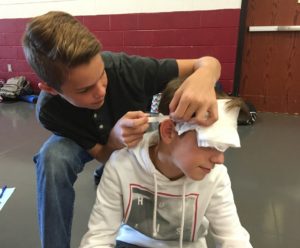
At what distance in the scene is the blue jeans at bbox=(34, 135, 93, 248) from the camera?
951mm

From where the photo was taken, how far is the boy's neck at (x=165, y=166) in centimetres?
87

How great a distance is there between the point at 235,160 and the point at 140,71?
41.8 inches

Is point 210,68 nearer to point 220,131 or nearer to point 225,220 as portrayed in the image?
point 220,131

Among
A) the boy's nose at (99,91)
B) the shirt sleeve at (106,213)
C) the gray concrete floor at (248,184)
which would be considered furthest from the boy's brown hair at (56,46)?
the gray concrete floor at (248,184)

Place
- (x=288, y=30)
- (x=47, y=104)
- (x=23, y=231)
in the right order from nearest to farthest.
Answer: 1. (x=47, y=104)
2. (x=23, y=231)
3. (x=288, y=30)

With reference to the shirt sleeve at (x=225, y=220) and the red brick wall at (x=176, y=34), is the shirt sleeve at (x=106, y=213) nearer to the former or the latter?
the shirt sleeve at (x=225, y=220)

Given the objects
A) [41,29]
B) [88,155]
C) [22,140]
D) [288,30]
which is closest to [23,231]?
[88,155]

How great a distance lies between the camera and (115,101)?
4.03ft

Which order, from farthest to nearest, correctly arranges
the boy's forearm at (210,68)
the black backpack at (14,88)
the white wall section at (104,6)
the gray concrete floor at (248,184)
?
the black backpack at (14,88) < the white wall section at (104,6) < the gray concrete floor at (248,184) < the boy's forearm at (210,68)

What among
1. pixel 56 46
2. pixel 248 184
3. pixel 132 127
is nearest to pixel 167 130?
pixel 132 127

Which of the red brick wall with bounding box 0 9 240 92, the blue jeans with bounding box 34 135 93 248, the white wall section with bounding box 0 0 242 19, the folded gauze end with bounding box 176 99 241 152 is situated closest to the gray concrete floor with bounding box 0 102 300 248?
the blue jeans with bounding box 34 135 93 248

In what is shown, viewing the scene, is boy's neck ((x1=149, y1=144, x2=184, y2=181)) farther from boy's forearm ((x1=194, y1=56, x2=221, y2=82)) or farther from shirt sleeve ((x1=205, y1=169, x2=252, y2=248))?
boy's forearm ((x1=194, y1=56, x2=221, y2=82))

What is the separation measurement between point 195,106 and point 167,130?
0.15 m

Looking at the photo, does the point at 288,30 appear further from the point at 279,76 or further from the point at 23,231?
the point at 23,231
